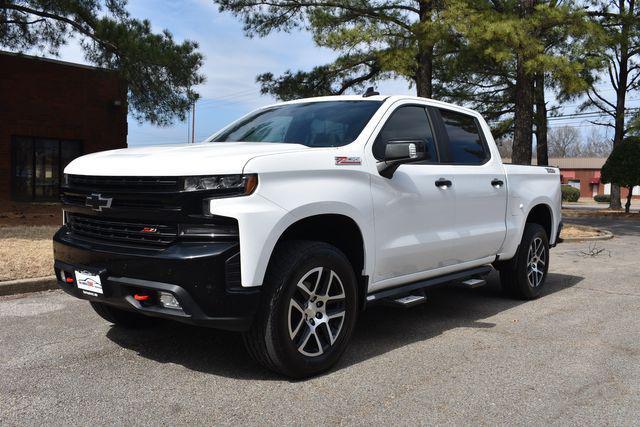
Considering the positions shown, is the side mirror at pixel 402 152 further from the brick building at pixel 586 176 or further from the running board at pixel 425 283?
the brick building at pixel 586 176

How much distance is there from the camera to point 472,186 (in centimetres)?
531

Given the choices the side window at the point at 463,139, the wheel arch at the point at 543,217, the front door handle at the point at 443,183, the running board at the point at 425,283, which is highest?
the side window at the point at 463,139

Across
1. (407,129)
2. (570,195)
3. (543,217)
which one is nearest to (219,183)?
(407,129)

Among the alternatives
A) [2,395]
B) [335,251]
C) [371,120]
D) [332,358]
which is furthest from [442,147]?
[2,395]

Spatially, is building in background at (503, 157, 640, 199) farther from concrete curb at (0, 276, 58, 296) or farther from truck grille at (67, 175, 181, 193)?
truck grille at (67, 175, 181, 193)

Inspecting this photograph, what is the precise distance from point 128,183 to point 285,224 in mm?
1018

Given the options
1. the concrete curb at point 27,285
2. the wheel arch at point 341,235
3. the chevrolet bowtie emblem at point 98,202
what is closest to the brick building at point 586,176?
the concrete curb at point 27,285

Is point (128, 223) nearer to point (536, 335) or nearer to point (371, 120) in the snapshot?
point (371, 120)

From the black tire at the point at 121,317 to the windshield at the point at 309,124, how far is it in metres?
1.68

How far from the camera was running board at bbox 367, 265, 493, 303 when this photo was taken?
14.6 ft

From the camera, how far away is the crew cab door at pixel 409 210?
433 centimetres

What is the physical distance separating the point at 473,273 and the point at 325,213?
2268 millimetres

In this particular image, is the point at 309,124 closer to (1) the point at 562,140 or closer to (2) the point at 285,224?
(2) the point at 285,224

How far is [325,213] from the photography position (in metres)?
Result: 3.85
